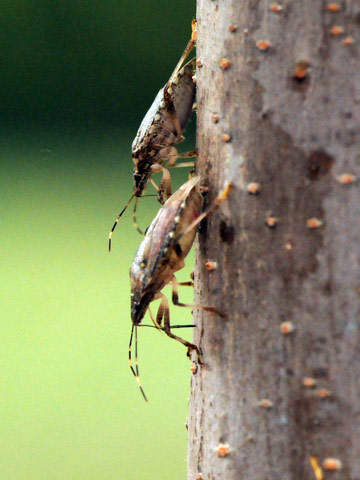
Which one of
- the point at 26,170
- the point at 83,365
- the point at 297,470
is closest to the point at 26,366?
the point at 83,365

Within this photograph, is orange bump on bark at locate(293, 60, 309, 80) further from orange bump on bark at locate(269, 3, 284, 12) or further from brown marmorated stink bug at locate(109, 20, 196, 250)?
Answer: brown marmorated stink bug at locate(109, 20, 196, 250)

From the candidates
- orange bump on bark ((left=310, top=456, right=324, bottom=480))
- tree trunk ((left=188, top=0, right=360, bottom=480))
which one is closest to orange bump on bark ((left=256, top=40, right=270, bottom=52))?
tree trunk ((left=188, top=0, right=360, bottom=480))

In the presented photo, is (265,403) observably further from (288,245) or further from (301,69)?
(301,69)

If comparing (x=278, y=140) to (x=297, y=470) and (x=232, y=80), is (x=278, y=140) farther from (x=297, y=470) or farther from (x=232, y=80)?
(x=297, y=470)

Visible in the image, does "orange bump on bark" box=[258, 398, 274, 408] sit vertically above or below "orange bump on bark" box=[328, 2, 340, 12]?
below

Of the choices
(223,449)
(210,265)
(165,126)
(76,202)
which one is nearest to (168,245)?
(210,265)

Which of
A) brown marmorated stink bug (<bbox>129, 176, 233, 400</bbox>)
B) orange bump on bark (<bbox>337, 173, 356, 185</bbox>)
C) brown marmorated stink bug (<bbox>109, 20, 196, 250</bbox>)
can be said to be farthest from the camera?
brown marmorated stink bug (<bbox>109, 20, 196, 250</bbox>)

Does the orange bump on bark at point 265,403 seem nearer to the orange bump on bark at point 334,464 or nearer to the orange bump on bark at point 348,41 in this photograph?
the orange bump on bark at point 334,464

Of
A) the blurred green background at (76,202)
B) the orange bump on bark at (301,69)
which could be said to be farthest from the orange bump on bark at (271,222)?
the blurred green background at (76,202)
